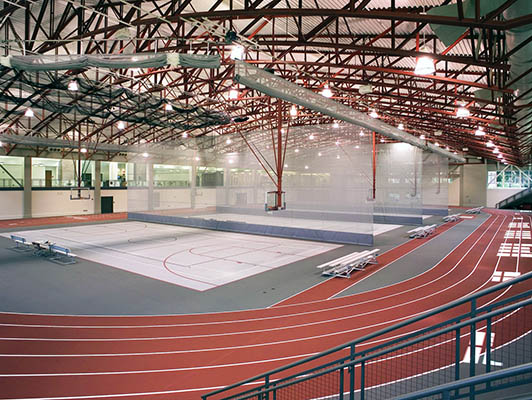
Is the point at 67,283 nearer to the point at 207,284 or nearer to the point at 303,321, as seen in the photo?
the point at 207,284

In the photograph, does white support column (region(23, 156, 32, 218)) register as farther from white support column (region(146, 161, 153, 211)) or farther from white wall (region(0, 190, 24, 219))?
white support column (region(146, 161, 153, 211))

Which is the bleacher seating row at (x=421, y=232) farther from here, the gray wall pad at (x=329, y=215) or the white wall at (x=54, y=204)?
the white wall at (x=54, y=204)

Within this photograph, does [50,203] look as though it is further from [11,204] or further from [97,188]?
[97,188]

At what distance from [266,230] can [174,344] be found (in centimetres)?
1678

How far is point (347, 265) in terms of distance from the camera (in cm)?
1396

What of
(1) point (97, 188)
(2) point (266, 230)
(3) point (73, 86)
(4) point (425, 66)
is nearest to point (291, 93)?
(4) point (425, 66)

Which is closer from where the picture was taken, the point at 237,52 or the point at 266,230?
the point at 237,52

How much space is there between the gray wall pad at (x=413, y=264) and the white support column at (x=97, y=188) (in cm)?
3290

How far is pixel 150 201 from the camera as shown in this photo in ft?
104

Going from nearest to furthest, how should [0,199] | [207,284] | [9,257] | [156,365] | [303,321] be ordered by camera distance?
[156,365] → [303,321] → [207,284] → [9,257] → [0,199]

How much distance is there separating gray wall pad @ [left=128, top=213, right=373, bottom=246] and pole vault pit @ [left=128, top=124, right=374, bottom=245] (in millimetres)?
56

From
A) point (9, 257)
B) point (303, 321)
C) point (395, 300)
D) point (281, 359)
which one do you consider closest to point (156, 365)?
point (281, 359)

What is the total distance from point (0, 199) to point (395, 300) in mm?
34372

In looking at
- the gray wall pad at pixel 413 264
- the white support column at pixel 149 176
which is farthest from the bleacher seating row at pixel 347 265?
the white support column at pixel 149 176
